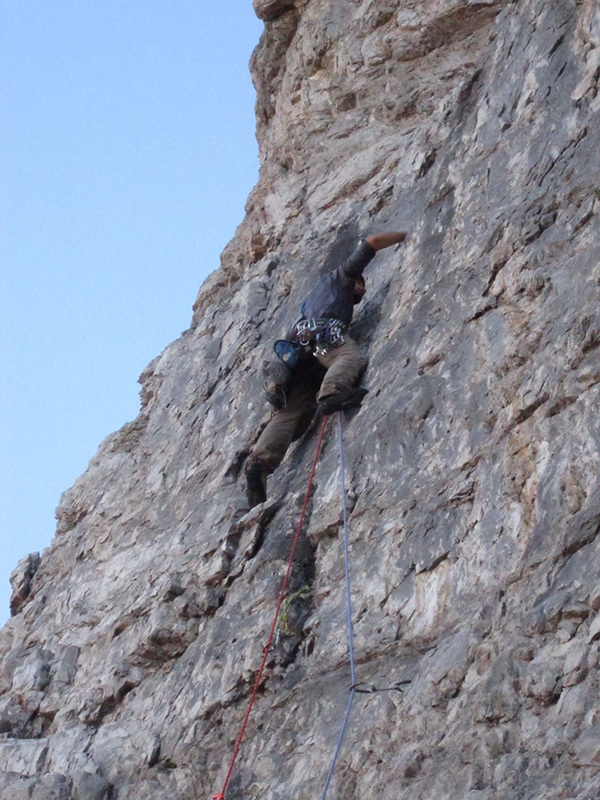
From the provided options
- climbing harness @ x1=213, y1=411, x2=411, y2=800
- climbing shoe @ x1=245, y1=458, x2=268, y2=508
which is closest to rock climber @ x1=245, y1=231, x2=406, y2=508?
climbing shoe @ x1=245, y1=458, x2=268, y2=508

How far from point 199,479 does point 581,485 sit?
5.69 meters

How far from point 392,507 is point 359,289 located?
3.63 meters

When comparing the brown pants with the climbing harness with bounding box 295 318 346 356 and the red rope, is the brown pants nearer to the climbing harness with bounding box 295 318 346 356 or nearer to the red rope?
the climbing harness with bounding box 295 318 346 356

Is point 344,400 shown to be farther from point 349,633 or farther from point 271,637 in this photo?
point 349,633

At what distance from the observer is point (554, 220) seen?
8.82m

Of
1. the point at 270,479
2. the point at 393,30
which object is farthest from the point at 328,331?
the point at 393,30

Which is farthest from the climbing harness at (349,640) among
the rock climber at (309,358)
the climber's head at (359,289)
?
the climber's head at (359,289)

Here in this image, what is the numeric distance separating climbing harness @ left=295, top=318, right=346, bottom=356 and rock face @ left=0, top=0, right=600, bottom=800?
0.32m

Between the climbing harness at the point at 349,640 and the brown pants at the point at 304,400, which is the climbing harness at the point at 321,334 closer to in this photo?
the brown pants at the point at 304,400

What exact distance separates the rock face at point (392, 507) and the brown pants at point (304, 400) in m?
0.23

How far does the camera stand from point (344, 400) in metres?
10.0

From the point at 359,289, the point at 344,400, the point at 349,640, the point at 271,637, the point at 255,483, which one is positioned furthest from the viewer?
the point at 359,289

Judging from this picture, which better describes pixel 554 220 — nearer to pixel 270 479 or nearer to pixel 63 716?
pixel 270 479

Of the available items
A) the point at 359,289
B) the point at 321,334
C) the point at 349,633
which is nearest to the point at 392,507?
the point at 349,633
